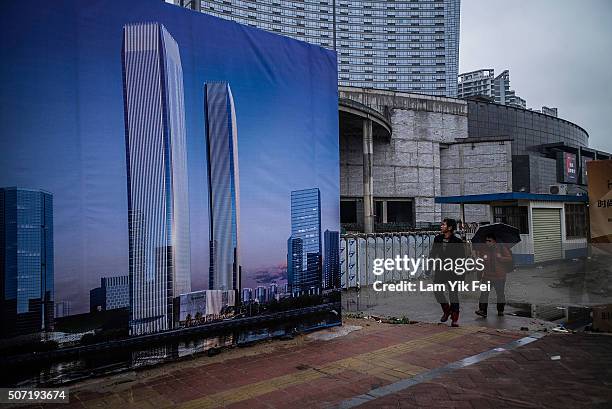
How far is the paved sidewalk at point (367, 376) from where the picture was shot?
4375mm

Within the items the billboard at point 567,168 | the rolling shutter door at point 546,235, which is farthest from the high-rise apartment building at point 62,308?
the billboard at point 567,168

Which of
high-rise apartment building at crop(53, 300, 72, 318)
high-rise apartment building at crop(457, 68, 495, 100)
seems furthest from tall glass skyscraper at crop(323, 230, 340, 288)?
high-rise apartment building at crop(457, 68, 495, 100)

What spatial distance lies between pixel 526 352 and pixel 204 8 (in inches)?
4034

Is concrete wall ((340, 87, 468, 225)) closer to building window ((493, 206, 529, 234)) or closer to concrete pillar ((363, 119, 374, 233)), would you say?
concrete pillar ((363, 119, 374, 233))

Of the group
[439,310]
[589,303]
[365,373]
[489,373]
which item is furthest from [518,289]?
[365,373]

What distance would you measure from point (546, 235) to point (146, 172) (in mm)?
18519

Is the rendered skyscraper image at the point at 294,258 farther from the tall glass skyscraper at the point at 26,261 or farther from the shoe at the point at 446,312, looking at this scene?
the tall glass skyscraper at the point at 26,261

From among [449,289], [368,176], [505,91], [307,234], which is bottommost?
[449,289]

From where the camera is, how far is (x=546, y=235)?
18.7 metres

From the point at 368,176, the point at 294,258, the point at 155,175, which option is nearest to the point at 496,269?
the point at 294,258

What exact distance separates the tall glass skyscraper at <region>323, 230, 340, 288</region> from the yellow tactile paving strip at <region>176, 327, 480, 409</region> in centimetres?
173

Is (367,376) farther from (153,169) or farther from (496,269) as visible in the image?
(496,269)

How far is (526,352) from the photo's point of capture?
592cm

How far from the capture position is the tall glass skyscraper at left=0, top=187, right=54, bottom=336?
177 inches
